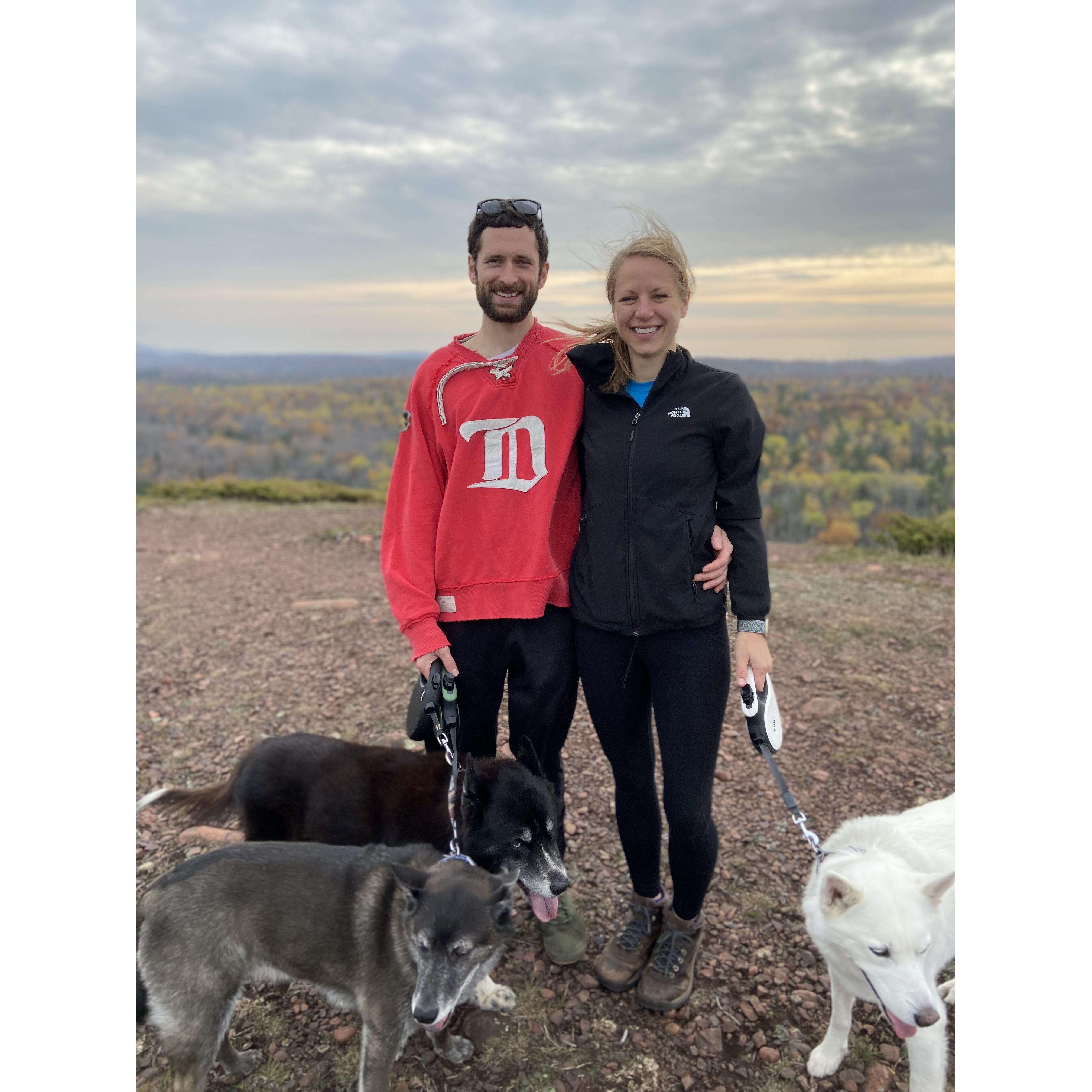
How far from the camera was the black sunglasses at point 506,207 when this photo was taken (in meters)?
2.75

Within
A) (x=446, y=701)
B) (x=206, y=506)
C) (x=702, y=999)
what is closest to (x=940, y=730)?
(x=702, y=999)

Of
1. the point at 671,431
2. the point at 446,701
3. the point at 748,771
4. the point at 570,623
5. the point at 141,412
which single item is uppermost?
the point at 141,412

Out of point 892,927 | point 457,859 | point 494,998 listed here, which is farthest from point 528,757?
point 892,927

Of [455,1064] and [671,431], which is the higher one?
[671,431]

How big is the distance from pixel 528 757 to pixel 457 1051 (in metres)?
1.08

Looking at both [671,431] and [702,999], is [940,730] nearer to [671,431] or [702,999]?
[702,999]

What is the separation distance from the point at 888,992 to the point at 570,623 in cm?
158

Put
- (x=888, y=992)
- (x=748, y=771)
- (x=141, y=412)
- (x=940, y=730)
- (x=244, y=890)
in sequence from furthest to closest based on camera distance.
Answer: (x=141, y=412) < (x=940, y=730) < (x=748, y=771) < (x=244, y=890) < (x=888, y=992)

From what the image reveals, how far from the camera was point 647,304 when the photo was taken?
8.25ft

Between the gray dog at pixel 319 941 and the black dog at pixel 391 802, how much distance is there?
28 centimetres

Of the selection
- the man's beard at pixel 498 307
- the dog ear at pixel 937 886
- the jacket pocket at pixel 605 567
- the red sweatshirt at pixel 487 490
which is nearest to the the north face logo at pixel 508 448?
the red sweatshirt at pixel 487 490

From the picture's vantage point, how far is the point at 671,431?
2.50m

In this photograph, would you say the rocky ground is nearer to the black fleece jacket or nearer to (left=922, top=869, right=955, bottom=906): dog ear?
(left=922, top=869, right=955, bottom=906): dog ear

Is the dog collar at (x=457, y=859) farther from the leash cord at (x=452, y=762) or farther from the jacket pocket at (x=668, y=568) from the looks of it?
the jacket pocket at (x=668, y=568)
